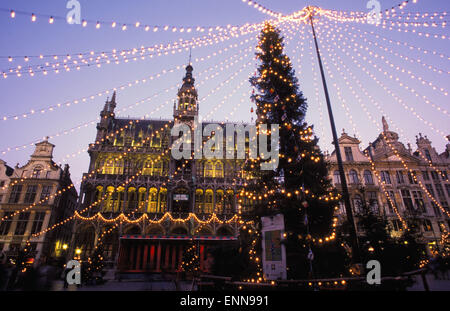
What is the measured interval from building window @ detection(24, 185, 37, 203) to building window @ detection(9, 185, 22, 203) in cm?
87

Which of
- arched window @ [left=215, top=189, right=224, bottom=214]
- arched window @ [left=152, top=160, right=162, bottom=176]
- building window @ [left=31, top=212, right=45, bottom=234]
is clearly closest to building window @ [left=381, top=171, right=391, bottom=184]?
arched window @ [left=215, top=189, right=224, bottom=214]

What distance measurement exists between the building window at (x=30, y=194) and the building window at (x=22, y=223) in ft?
4.77

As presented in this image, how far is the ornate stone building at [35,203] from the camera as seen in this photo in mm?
25734

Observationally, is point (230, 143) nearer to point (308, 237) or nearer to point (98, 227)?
point (98, 227)

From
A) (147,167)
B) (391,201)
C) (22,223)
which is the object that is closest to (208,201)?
(147,167)

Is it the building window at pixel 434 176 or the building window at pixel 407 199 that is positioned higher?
the building window at pixel 434 176

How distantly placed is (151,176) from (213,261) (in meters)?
15.2

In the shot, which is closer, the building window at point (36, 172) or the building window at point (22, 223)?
the building window at point (22, 223)

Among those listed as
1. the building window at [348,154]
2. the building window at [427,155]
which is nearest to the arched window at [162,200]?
the building window at [348,154]

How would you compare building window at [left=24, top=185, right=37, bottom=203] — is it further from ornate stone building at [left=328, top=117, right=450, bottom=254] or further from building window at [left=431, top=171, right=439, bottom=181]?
building window at [left=431, top=171, right=439, bottom=181]

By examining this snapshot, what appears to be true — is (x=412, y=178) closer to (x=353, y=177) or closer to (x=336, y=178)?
(x=353, y=177)

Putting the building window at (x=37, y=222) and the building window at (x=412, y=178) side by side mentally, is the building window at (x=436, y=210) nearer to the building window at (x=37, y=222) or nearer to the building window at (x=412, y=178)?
the building window at (x=412, y=178)

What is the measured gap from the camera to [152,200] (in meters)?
26.8
